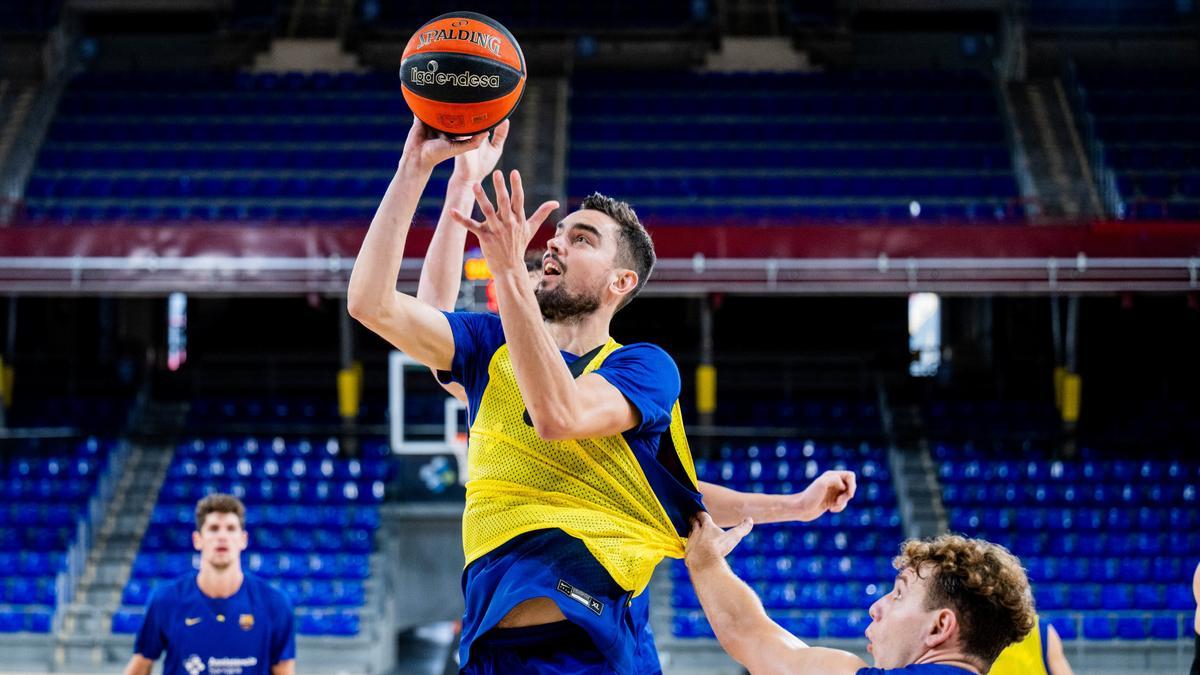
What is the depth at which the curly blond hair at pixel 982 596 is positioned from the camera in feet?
9.76

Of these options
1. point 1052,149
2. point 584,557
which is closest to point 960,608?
point 584,557

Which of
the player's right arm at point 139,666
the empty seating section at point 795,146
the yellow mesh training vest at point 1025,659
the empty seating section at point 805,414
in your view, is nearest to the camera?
the yellow mesh training vest at point 1025,659

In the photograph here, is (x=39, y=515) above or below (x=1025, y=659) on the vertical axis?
below

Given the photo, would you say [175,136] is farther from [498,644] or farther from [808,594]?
[498,644]

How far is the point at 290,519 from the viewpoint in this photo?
15031 mm

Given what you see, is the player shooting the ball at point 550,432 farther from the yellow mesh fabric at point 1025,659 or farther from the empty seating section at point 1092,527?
the empty seating section at point 1092,527

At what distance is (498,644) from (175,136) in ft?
60.3

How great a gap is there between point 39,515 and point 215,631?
34.4 feet

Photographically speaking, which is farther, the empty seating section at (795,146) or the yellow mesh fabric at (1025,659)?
the empty seating section at (795,146)

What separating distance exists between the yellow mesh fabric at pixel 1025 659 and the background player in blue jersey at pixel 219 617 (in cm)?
332

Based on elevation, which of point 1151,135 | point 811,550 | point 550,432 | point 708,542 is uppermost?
point 1151,135

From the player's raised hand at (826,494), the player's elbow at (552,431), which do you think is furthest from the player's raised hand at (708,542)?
the player's elbow at (552,431)

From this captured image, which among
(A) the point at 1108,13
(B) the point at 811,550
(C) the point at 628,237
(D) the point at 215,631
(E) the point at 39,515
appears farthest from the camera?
(A) the point at 1108,13

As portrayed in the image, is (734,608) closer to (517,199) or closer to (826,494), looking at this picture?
(826,494)
